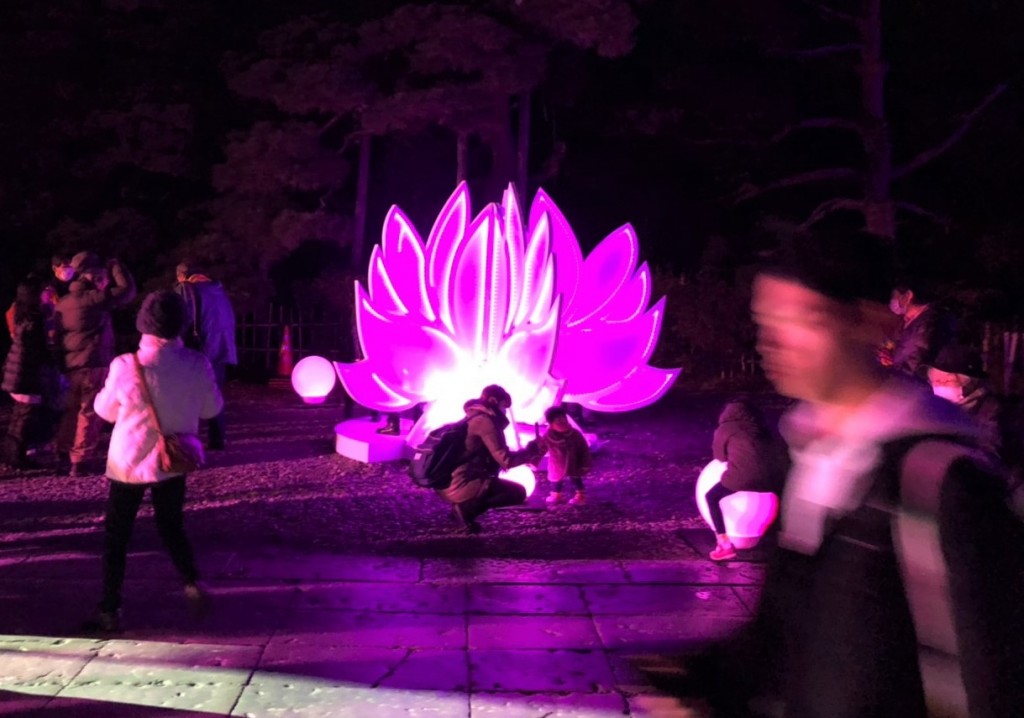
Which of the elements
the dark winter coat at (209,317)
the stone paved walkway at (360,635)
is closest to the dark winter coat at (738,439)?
the stone paved walkway at (360,635)

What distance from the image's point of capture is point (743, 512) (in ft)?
24.5

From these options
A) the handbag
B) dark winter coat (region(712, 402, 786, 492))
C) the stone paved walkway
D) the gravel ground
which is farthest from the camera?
the gravel ground

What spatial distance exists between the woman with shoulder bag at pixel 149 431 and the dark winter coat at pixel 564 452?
11.7ft

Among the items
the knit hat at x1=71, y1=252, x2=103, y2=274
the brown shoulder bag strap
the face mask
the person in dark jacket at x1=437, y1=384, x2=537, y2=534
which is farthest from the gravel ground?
the face mask

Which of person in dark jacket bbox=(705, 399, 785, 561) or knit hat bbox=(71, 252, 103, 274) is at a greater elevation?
knit hat bbox=(71, 252, 103, 274)

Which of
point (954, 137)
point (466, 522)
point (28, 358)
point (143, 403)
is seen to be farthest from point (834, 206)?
point (143, 403)

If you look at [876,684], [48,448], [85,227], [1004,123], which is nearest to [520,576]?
[876,684]

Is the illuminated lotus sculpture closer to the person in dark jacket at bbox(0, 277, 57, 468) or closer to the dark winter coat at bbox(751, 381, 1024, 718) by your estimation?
the person in dark jacket at bbox(0, 277, 57, 468)

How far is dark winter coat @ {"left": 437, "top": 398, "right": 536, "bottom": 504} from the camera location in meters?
8.16

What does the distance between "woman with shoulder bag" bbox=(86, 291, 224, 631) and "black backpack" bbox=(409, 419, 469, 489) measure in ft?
7.87

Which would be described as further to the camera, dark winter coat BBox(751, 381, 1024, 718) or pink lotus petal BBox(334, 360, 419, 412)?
pink lotus petal BBox(334, 360, 419, 412)

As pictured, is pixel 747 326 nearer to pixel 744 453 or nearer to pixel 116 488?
pixel 744 453

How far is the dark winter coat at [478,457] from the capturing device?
8.16 metres

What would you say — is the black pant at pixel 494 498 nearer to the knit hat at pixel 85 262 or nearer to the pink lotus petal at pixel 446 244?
the pink lotus petal at pixel 446 244
